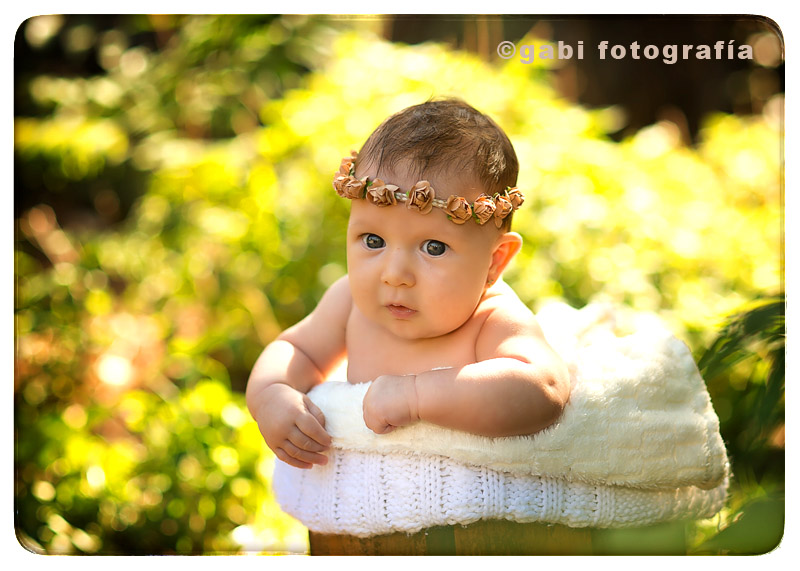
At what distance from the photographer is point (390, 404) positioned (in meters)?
0.83

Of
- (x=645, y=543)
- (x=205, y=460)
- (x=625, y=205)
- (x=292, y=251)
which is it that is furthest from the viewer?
(x=292, y=251)

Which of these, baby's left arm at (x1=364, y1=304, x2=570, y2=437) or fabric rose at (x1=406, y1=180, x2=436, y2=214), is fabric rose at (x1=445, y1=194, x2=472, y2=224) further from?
baby's left arm at (x1=364, y1=304, x2=570, y2=437)

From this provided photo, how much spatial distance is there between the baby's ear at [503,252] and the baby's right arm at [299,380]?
0.65ft

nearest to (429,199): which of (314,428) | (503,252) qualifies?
(503,252)

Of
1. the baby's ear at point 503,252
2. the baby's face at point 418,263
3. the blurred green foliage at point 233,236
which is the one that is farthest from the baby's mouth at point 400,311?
the blurred green foliage at point 233,236

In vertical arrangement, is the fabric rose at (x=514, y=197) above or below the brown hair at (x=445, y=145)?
below

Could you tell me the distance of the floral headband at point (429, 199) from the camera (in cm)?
83

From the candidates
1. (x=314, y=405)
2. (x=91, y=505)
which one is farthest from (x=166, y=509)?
(x=314, y=405)

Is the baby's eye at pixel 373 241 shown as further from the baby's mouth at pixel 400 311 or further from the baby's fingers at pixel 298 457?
the baby's fingers at pixel 298 457

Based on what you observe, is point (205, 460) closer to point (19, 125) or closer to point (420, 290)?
point (19, 125)

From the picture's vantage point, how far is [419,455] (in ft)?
2.84

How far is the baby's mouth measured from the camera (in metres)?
0.88

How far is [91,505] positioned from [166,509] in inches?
4.8

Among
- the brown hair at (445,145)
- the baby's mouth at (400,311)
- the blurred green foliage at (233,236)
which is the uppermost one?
the brown hair at (445,145)
